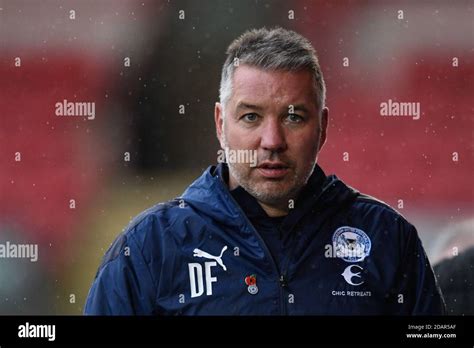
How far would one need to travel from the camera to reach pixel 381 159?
9.70ft

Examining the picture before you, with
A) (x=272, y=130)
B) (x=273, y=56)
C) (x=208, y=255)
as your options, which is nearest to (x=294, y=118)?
(x=272, y=130)

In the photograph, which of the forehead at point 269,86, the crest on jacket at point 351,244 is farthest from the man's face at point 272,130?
the crest on jacket at point 351,244

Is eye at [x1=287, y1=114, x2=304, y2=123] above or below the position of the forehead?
below

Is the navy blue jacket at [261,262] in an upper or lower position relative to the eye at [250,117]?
lower

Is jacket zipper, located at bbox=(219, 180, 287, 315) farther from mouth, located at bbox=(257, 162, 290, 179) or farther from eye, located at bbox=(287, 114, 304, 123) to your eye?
eye, located at bbox=(287, 114, 304, 123)

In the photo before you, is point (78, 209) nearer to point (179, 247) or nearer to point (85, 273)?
point (85, 273)

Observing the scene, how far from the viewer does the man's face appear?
7.20ft

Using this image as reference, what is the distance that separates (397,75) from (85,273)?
141 centimetres

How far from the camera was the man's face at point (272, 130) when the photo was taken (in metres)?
2.20

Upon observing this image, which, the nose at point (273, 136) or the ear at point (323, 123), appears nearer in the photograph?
the nose at point (273, 136)

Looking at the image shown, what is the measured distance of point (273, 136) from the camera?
218 cm

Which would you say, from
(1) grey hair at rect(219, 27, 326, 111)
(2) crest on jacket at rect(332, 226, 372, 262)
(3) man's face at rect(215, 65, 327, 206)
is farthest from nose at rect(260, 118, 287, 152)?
(2) crest on jacket at rect(332, 226, 372, 262)

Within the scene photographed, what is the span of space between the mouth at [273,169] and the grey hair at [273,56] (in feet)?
0.73

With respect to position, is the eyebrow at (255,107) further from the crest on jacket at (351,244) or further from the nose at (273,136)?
the crest on jacket at (351,244)
